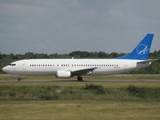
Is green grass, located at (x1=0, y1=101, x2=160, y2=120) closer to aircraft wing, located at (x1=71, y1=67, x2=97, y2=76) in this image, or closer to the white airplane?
the white airplane

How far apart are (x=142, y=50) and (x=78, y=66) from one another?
9381 millimetres

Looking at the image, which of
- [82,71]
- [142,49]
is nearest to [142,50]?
[142,49]

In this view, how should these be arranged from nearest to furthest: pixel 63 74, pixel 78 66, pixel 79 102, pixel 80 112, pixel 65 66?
pixel 80 112
pixel 79 102
pixel 63 74
pixel 65 66
pixel 78 66

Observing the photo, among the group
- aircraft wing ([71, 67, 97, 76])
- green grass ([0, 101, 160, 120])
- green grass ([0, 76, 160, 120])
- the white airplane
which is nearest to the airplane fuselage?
the white airplane

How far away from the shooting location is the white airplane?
51.9 meters

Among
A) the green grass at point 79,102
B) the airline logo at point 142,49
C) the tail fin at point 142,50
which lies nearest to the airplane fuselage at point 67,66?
the tail fin at point 142,50

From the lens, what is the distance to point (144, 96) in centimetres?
3525

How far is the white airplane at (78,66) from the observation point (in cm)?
5194

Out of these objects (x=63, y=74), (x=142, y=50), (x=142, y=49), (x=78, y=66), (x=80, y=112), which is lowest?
(x=80, y=112)

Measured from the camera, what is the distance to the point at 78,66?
174ft

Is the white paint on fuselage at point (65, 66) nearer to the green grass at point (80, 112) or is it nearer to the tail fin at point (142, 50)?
the tail fin at point (142, 50)

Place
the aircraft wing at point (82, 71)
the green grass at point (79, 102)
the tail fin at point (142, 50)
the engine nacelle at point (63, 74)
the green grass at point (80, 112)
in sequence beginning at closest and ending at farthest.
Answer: the green grass at point (80, 112), the green grass at point (79, 102), the engine nacelle at point (63, 74), the aircraft wing at point (82, 71), the tail fin at point (142, 50)

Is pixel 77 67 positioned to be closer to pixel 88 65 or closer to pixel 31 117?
pixel 88 65

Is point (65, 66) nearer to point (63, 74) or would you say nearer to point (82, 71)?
point (63, 74)
